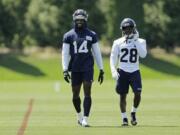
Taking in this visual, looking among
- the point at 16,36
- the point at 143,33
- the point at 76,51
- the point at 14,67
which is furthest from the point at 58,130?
the point at 16,36

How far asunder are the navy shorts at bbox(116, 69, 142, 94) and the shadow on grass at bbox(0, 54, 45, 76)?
50501 mm

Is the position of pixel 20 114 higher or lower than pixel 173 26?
lower

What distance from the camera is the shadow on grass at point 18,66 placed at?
2729 inches

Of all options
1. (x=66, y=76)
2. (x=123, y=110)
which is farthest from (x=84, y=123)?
(x=66, y=76)

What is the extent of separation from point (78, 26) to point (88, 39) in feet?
1.15

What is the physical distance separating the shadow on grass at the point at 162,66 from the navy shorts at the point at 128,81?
53.5 m

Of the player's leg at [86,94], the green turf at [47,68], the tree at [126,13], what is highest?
the tree at [126,13]

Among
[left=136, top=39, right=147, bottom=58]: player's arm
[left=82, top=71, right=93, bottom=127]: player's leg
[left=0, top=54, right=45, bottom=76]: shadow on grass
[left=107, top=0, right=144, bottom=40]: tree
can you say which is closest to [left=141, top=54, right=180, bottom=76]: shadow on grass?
[left=107, top=0, right=144, bottom=40]: tree

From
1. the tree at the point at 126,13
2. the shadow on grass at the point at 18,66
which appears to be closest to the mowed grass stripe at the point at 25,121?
the shadow on grass at the point at 18,66

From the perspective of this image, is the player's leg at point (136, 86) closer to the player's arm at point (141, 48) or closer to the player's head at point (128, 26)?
the player's arm at point (141, 48)

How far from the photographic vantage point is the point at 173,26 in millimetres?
80438

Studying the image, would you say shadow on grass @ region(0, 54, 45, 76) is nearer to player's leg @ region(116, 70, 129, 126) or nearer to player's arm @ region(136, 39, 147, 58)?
player's leg @ region(116, 70, 129, 126)

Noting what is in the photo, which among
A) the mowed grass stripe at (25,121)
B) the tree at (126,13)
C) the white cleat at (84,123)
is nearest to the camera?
the mowed grass stripe at (25,121)

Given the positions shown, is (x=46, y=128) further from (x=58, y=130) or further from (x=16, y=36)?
(x=16, y=36)
